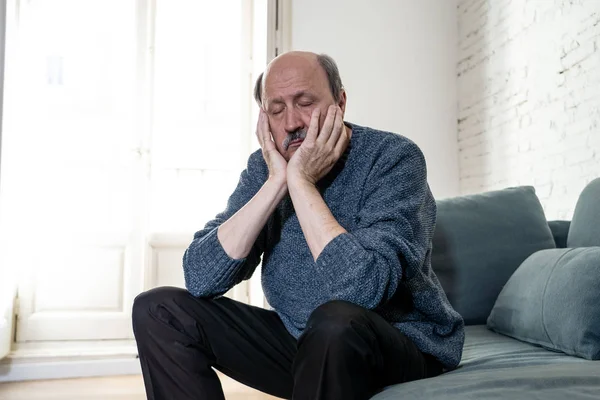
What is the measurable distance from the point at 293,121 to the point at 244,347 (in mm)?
547

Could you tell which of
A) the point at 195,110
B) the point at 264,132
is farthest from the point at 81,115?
the point at 264,132

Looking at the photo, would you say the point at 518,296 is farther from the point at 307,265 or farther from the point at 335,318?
the point at 335,318

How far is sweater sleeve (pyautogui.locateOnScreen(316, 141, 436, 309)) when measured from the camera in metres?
1.07

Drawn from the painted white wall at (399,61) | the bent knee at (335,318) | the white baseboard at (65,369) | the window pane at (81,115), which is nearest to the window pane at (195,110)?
the window pane at (81,115)

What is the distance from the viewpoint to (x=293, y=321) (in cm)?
132

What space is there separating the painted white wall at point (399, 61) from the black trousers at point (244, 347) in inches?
92.9

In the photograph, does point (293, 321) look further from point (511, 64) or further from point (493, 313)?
point (511, 64)

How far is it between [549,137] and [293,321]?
73.0 inches

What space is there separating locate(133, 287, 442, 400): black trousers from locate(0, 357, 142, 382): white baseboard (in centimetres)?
220

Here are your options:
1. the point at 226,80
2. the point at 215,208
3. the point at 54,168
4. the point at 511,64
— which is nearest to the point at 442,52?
the point at 511,64

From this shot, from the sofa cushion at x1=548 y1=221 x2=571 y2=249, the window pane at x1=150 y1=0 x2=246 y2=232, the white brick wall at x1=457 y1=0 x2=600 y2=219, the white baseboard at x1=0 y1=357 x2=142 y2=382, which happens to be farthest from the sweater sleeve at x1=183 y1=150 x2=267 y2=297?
the window pane at x1=150 y1=0 x2=246 y2=232

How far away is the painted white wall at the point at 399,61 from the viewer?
3467 millimetres

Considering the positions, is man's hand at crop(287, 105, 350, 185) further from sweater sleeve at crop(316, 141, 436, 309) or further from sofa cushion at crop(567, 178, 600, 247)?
sofa cushion at crop(567, 178, 600, 247)

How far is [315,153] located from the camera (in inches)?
51.1
